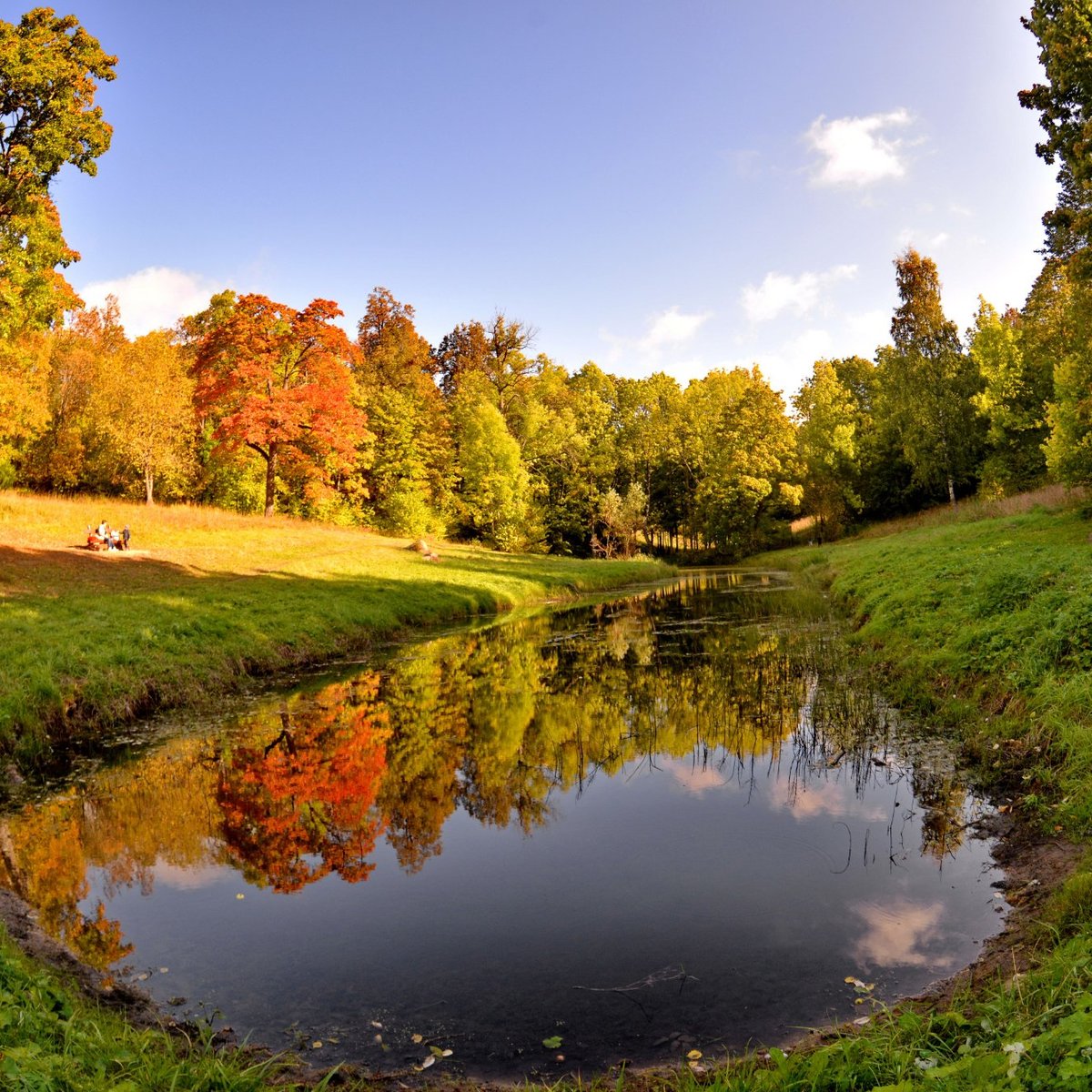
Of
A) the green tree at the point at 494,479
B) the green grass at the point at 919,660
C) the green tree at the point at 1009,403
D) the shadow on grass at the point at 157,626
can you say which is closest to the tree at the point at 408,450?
the green tree at the point at 494,479

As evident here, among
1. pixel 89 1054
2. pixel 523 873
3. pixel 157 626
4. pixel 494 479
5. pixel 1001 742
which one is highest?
pixel 494 479

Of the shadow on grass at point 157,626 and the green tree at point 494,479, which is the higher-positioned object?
the green tree at point 494,479

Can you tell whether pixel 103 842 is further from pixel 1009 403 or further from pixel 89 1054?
pixel 1009 403

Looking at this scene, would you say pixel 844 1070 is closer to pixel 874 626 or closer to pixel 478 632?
pixel 874 626

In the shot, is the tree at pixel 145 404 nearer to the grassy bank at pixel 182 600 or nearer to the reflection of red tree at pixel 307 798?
the grassy bank at pixel 182 600

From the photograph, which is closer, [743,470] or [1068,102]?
[1068,102]

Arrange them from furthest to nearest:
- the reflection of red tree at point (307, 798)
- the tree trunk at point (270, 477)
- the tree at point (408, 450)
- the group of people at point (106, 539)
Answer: the tree at point (408, 450) → the tree trunk at point (270, 477) → the group of people at point (106, 539) → the reflection of red tree at point (307, 798)

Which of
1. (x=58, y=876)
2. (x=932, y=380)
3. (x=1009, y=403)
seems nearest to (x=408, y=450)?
(x=932, y=380)

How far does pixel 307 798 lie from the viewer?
10391 millimetres

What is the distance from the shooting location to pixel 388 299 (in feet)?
266

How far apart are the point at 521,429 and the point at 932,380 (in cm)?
3222

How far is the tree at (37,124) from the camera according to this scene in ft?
76.7

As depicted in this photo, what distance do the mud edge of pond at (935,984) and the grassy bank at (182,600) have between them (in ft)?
22.3

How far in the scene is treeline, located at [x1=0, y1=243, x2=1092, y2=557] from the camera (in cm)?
3959
